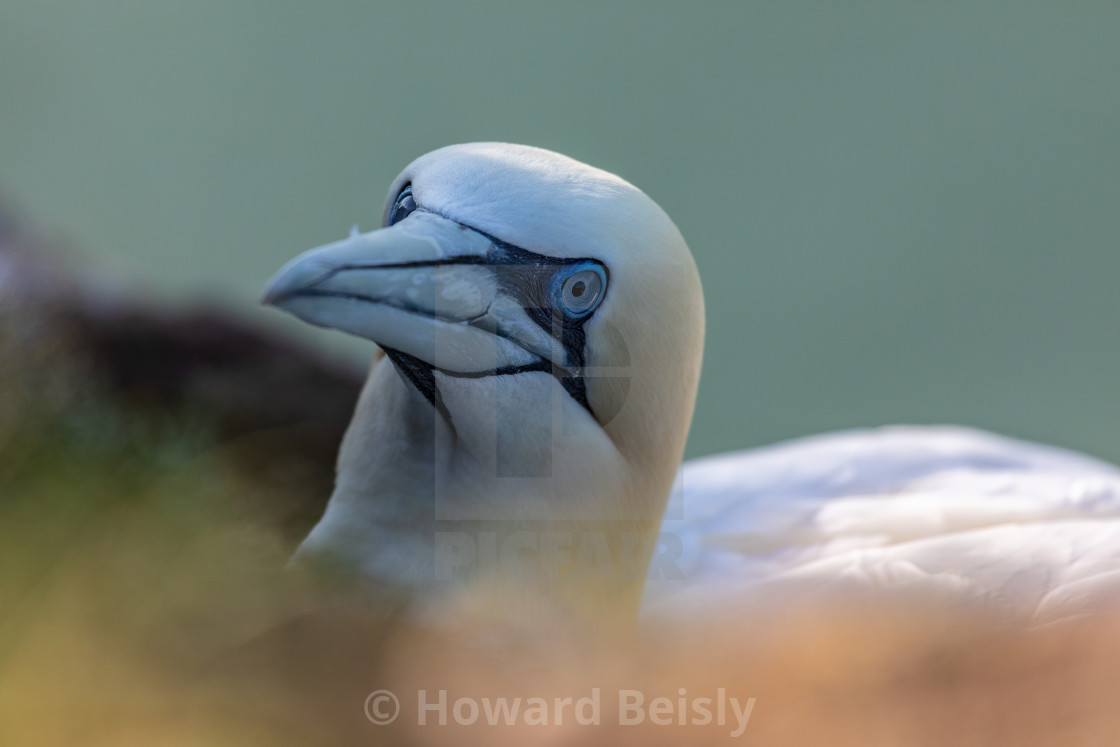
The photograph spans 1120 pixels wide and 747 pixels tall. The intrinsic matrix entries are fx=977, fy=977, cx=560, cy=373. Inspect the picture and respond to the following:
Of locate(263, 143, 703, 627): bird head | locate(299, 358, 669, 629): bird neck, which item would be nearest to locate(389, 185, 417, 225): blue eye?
locate(263, 143, 703, 627): bird head

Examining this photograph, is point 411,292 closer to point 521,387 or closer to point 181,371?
point 521,387

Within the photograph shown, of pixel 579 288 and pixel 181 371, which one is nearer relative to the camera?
pixel 579 288

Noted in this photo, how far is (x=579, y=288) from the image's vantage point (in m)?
1.29

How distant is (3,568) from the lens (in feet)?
1.43

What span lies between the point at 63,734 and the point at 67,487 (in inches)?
6.1

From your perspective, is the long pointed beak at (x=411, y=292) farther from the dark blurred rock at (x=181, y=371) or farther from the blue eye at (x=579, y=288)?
the dark blurred rock at (x=181, y=371)

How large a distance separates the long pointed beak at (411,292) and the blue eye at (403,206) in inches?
3.1

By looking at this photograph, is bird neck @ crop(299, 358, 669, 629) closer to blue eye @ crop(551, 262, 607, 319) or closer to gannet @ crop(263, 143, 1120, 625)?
gannet @ crop(263, 143, 1120, 625)

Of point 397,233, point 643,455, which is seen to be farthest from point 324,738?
point 643,455

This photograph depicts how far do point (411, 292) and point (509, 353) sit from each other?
7.3 inches

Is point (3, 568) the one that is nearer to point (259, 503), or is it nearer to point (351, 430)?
point (259, 503)

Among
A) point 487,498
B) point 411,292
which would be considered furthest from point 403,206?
point 487,498

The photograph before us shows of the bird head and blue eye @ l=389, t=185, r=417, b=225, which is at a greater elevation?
blue eye @ l=389, t=185, r=417, b=225

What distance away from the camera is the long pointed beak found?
3.60 feet
